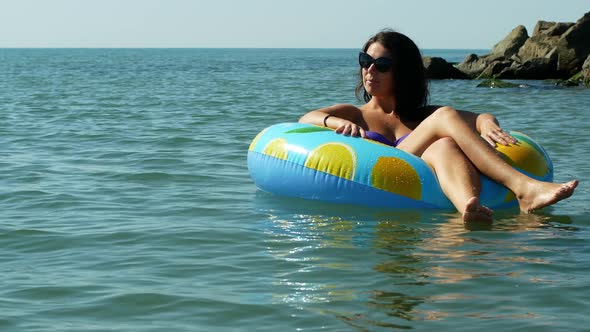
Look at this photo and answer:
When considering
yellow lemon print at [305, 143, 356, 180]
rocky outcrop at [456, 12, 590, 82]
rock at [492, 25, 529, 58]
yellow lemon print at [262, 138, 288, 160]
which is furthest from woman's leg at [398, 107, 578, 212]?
rock at [492, 25, 529, 58]

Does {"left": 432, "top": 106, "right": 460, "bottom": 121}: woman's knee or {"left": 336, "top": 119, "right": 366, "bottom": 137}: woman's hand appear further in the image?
{"left": 336, "top": 119, "right": 366, "bottom": 137}: woman's hand

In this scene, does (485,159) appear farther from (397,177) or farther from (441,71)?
(441,71)

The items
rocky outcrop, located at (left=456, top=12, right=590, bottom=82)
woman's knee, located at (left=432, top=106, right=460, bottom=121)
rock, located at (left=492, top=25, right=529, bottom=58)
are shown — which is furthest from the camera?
rock, located at (left=492, top=25, right=529, bottom=58)

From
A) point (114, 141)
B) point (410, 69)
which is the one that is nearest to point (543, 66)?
point (114, 141)

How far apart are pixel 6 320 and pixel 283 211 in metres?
2.66

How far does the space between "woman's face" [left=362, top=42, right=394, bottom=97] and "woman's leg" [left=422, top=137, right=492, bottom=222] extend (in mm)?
689

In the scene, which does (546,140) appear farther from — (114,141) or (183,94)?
(183,94)

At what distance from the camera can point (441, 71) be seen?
29906 mm

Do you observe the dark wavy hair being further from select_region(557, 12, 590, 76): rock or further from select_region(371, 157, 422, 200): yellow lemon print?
select_region(557, 12, 590, 76): rock

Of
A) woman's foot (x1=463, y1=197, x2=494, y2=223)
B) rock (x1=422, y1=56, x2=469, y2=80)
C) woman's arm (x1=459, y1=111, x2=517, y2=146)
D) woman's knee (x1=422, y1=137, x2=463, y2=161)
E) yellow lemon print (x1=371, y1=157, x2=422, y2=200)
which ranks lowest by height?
rock (x1=422, y1=56, x2=469, y2=80)

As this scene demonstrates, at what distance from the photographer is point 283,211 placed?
6523 mm

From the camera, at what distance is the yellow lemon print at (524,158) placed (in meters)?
6.29

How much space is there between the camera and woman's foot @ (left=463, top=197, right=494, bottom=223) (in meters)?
5.68

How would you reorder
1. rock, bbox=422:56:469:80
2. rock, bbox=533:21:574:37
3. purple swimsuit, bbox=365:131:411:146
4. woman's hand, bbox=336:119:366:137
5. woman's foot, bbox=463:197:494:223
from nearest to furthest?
woman's foot, bbox=463:197:494:223, woman's hand, bbox=336:119:366:137, purple swimsuit, bbox=365:131:411:146, rock, bbox=533:21:574:37, rock, bbox=422:56:469:80
